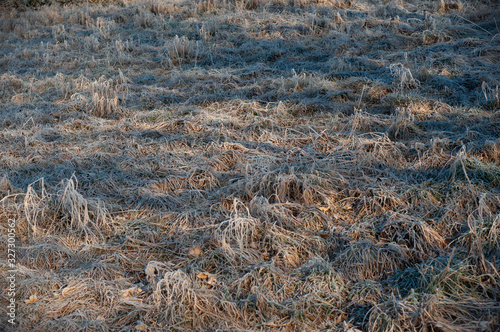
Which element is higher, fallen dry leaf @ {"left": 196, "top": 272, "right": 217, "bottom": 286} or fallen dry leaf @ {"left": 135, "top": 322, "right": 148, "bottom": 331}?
fallen dry leaf @ {"left": 196, "top": 272, "right": 217, "bottom": 286}

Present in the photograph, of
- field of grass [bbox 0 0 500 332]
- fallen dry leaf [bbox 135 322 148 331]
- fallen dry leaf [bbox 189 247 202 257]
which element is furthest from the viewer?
fallen dry leaf [bbox 189 247 202 257]

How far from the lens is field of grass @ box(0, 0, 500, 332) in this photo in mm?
2807

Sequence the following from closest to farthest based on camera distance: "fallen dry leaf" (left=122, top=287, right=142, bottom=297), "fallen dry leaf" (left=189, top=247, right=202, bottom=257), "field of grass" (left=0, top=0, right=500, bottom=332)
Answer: "field of grass" (left=0, top=0, right=500, bottom=332)
"fallen dry leaf" (left=122, top=287, right=142, bottom=297)
"fallen dry leaf" (left=189, top=247, right=202, bottom=257)

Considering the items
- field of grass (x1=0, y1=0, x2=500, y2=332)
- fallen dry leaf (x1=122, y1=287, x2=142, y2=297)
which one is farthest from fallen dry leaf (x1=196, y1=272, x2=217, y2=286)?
fallen dry leaf (x1=122, y1=287, x2=142, y2=297)

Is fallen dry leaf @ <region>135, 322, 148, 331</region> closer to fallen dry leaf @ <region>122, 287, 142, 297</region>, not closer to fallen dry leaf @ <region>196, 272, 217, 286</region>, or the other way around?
fallen dry leaf @ <region>122, 287, 142, 297</region>

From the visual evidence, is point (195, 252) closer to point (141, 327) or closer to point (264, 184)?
point (141, 327)

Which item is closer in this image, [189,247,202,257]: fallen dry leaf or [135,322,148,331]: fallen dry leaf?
[135,322,148,331]: fallen dry leaf

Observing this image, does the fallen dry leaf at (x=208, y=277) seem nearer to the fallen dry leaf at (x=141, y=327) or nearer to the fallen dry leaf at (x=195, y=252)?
the fallen dry leaf at (x=195, y=252)

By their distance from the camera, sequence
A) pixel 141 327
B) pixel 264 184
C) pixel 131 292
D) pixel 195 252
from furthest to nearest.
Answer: pixel 264 184
pixel 195 252
pixel 131 292
pixel 141 327

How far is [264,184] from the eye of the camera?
12.7 ft

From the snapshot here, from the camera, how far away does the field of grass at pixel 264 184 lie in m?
2.81

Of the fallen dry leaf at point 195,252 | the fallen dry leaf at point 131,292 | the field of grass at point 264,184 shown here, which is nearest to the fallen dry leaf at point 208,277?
the field of grass at point 264,184

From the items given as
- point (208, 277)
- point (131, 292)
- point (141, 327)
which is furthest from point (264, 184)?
point (141, 327)

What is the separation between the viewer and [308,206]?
145 inches
